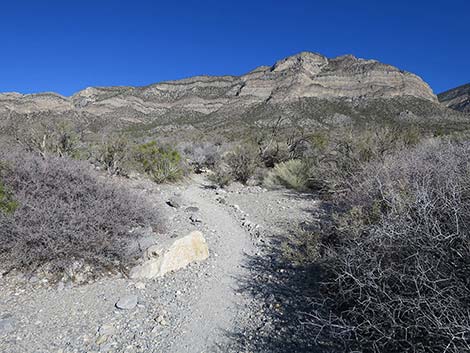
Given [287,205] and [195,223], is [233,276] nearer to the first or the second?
[195,223]

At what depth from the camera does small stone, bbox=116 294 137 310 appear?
12.3 feet

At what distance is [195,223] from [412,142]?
323 inches

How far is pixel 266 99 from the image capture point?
6309 cm

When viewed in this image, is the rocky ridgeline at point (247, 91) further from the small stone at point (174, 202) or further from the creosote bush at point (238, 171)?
→ the small stone at point (174, 202)

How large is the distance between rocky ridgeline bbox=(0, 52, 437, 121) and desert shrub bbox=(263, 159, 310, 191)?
47512 millimetres

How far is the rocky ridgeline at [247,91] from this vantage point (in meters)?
60.2

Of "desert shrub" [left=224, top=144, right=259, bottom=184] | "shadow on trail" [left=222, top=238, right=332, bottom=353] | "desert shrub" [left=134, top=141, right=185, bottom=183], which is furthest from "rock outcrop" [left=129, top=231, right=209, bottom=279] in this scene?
"desert shrub" [left=224, top=144, right=259, bottom=184]

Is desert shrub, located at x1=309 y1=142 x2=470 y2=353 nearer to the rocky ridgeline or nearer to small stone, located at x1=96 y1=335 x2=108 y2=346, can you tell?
small stone, located at x1=96 y1=335 x2=108 y2=346

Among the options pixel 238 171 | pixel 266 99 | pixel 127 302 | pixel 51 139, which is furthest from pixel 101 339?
pixel 266 99

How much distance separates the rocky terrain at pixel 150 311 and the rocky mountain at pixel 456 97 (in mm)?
77371

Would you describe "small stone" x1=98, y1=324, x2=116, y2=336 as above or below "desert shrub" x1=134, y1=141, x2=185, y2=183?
below

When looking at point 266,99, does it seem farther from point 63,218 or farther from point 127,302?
point 127,302

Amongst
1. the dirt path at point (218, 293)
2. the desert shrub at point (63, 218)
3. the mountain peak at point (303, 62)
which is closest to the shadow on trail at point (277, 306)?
the dirt path at point (218, 293)

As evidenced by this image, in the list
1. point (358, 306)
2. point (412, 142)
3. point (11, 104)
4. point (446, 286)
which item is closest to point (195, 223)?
point (358, 306)
